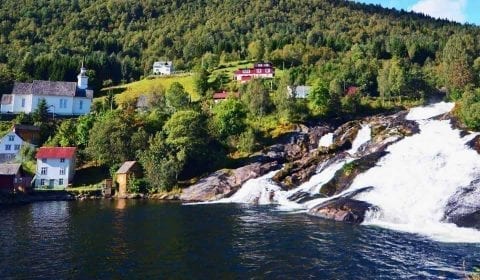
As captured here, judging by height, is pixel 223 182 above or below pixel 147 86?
below

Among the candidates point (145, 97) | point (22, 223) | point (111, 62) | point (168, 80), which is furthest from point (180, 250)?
point (111, 62)

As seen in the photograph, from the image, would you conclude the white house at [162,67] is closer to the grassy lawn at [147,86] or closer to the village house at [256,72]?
the grassy lawn at [147,86]

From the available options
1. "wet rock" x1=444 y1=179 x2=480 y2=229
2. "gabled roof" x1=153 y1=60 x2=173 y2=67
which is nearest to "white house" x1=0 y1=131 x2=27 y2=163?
"wet rock" x1=444 y1=179 x2=480 y2=229

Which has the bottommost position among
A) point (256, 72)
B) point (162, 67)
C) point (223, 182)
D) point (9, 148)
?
point (223, 182)

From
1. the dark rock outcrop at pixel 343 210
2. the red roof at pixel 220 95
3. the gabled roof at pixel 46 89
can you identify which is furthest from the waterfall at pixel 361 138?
the gabled roof at pixel 46 89

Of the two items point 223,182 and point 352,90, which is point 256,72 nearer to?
point 352,90

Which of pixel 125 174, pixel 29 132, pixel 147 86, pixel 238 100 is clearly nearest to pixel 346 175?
pixel 125 174
